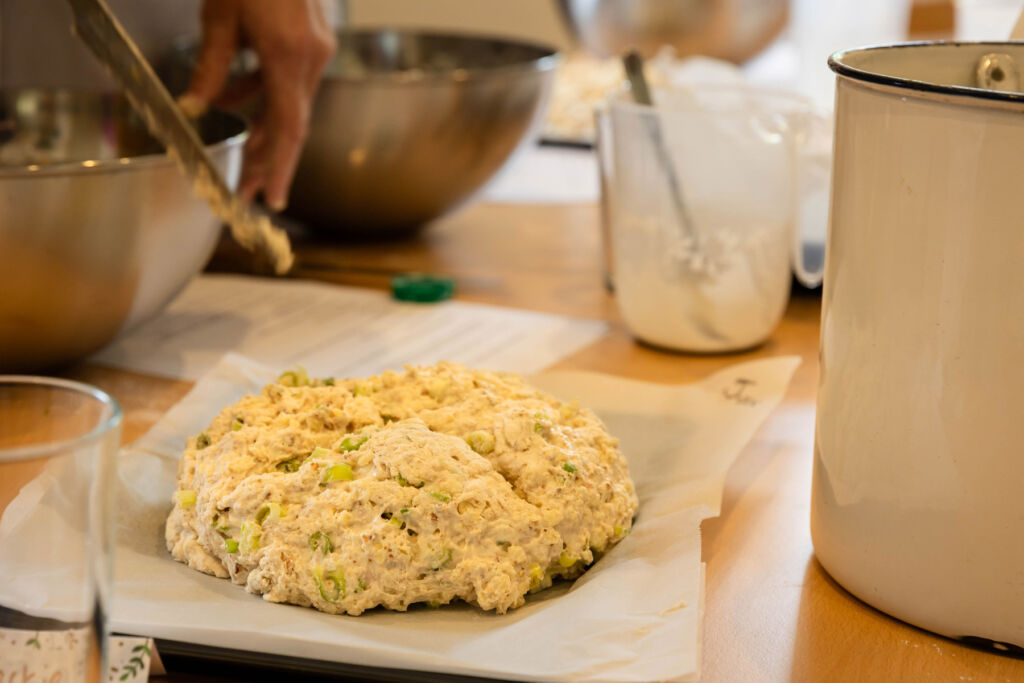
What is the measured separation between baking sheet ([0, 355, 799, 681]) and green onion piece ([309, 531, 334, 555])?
30mm

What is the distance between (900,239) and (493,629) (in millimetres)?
262

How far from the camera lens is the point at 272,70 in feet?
3.58

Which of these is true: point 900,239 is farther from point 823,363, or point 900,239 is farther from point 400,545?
point 400,545

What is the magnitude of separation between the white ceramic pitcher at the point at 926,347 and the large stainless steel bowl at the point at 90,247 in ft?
1.73

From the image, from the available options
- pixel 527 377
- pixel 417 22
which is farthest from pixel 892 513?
Answer: pixel 417 22

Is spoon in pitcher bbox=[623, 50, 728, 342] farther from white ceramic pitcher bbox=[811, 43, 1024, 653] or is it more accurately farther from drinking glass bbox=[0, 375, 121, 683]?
drinking glass bbox=[0, 375, 121, 683]

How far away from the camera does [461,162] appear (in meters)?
1.22

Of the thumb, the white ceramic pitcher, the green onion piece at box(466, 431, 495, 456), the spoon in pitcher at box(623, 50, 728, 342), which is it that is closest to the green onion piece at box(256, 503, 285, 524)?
the green onion piece at box(466, 431, 495, 456)

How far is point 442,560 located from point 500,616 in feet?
0.13

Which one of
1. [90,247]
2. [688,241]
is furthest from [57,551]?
[688,241]

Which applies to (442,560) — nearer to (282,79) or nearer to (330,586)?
(330,586)

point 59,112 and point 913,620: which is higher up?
point 59,112

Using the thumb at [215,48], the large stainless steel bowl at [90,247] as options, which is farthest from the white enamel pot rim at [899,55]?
the thumb at [215,48]

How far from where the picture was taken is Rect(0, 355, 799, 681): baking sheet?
18.6 inches
